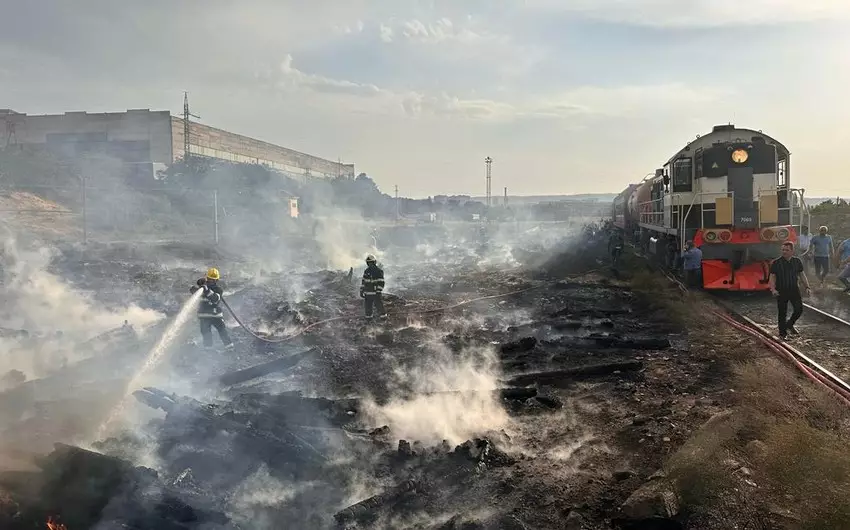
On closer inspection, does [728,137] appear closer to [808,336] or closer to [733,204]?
[733,204]

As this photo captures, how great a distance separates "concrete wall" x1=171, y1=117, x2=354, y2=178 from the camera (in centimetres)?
4701

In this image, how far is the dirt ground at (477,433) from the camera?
4445 millimetres

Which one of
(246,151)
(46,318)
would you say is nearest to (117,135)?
(246,151)

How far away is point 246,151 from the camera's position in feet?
190

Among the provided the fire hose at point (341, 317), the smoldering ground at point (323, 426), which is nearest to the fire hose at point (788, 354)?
the smoldering ground at point (323, 426)

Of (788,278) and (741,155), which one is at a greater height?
(741,155)

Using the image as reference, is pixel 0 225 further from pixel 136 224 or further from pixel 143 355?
pixel 143 355

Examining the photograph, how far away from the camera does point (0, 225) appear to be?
21.0 meters

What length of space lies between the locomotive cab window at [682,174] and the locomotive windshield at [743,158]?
556 millimetres

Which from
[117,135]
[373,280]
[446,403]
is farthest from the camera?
[117,135]

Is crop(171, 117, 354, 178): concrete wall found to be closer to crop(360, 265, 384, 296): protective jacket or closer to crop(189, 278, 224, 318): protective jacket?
crop(360, 265, 384, 296): protective jacket

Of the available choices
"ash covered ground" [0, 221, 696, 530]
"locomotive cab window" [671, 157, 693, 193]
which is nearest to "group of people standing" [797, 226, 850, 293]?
"locomotive cab window" [671, 157, 693, 193]

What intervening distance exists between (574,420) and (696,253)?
8880 millimetres

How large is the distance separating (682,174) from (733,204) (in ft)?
6.01
